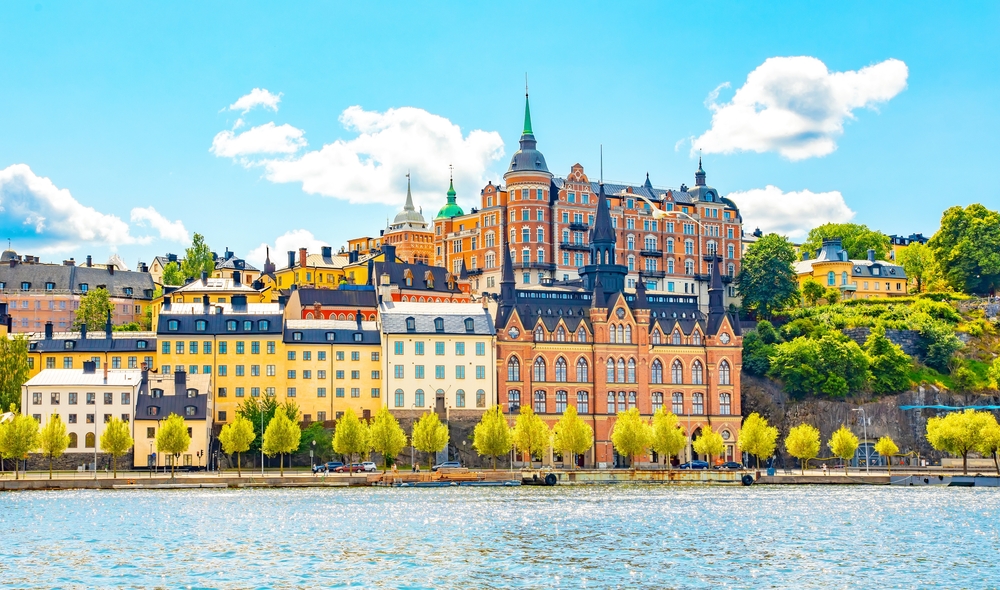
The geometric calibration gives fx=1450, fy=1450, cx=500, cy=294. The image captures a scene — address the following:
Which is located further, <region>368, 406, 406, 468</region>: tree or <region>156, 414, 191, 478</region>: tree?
<region>368, 406, 406, 468</region>: tree

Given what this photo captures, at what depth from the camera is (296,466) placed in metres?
125

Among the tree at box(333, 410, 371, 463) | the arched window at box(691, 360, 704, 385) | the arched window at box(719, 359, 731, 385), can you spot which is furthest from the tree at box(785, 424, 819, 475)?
the tree at box(333, 410, 371, 463)

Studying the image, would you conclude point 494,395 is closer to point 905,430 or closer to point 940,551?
point 905,430

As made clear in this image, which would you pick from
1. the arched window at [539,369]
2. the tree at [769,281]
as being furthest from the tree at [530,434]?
the tree at [769,281]

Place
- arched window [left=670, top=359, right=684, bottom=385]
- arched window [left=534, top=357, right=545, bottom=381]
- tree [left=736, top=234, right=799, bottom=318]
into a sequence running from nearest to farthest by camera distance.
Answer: arched window [left=534, top=357, right=545, bottom=381] < arched window [left=670, top=359, right=684, bottom=385] < tree [left=736, top=234, right=799, bottom=318]

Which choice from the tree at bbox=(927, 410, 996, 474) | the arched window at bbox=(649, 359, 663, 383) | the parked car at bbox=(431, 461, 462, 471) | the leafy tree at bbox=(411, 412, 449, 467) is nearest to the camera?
the leafy tree at bbox=(411, 412, 449, 467)

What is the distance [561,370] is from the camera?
139 metres

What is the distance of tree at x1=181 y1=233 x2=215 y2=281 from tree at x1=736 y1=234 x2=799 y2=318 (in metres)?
68.9

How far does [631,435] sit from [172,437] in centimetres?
3844

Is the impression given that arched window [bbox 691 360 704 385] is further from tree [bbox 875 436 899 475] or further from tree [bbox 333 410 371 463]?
tree [bbox 333 410 371 463]

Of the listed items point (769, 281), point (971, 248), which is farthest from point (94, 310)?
point (971, 248)

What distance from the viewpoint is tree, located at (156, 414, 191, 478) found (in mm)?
113000

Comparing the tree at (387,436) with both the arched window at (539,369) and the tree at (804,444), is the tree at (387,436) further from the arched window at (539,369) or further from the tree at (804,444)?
the tree at (804,444)

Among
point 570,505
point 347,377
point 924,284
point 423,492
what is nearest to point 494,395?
point 347,377
